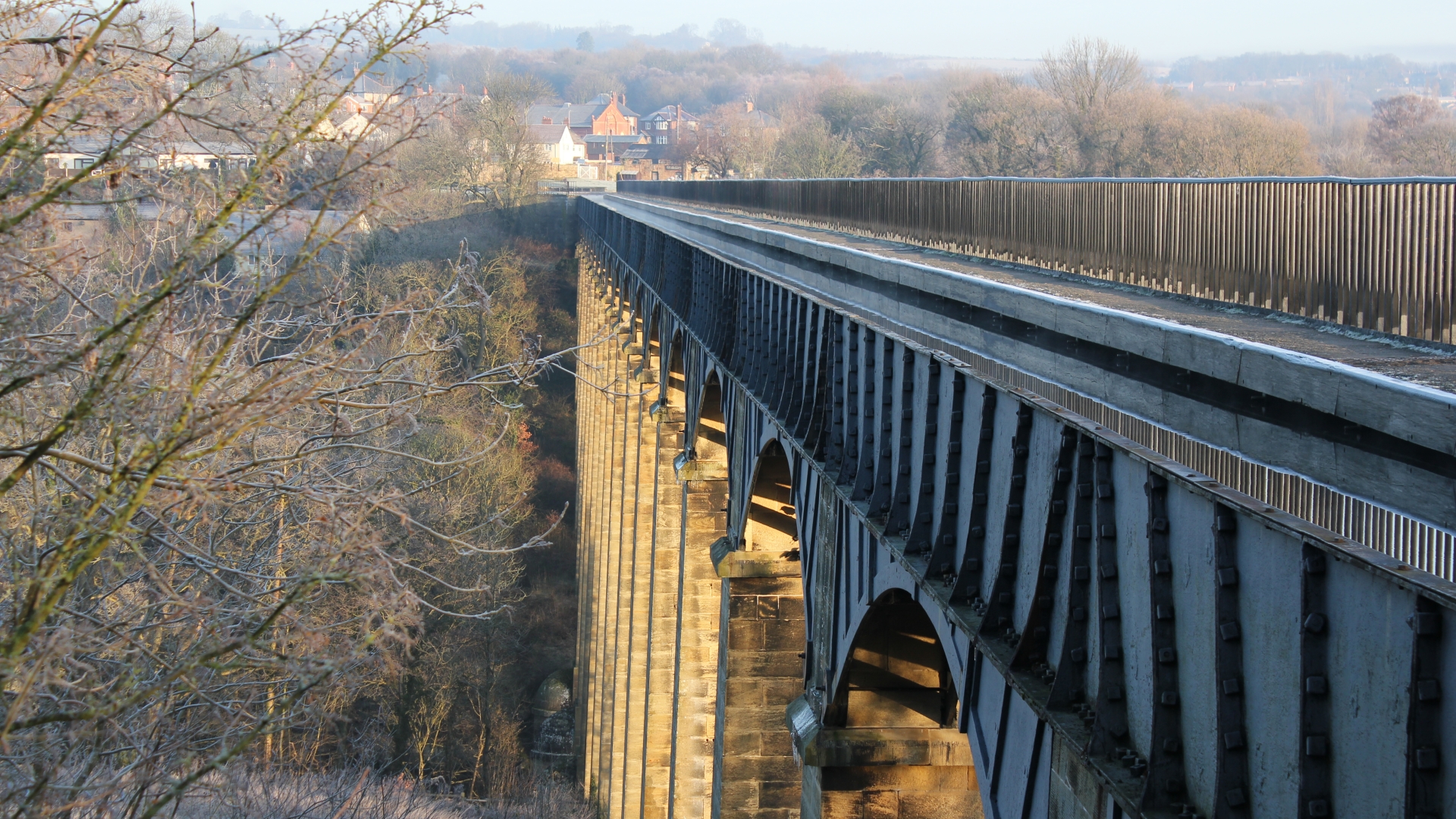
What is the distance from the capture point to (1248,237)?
22.6ft

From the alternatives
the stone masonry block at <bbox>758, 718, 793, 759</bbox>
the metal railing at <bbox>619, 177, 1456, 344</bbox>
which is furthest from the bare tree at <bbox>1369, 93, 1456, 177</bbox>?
the stone masonry block at <bbox>758, 718, 793, 759</bbox>

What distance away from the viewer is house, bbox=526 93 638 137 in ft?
491

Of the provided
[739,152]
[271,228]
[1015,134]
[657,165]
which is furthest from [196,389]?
[657,165]

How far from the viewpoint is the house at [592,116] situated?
14962cm

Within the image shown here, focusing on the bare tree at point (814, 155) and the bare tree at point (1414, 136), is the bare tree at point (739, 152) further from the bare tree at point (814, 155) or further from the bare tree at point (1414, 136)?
the bare tree at point (1414, 136)

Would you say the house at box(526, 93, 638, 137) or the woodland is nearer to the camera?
the woodland

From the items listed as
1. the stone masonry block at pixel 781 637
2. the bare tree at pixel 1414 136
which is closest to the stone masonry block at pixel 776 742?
the stone masonry block at pixel 781 637

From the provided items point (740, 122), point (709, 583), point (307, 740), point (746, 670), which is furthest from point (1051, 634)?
point (740, 122)

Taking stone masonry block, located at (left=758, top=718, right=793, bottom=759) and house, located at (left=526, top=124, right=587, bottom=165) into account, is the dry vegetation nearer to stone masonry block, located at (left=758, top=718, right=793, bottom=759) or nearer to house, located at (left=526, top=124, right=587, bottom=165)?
stone masonry block, located at (left=758, top=718, right=793, bottom=759)

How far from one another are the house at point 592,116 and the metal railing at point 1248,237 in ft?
463

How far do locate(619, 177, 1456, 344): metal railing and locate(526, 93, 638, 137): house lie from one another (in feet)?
463

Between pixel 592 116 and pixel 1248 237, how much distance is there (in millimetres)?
153085

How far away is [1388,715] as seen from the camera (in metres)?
2.57

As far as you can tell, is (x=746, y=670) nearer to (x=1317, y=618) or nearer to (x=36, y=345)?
(x=36, y=345)
